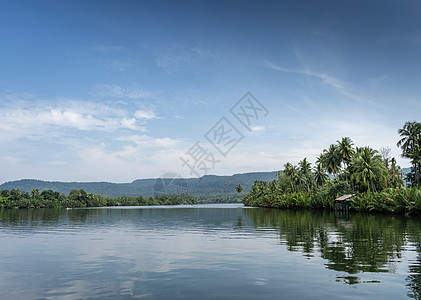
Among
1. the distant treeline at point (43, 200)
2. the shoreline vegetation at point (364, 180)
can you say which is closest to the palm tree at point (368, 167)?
the shoreline vegetation at point (364, 180)

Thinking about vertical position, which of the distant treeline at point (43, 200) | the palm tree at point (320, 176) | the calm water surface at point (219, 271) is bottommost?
the distant treeline at point (43, 200)

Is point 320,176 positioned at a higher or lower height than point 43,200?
higher

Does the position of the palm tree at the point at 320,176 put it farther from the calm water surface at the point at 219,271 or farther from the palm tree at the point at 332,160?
the calm water surface at the point at 219,271

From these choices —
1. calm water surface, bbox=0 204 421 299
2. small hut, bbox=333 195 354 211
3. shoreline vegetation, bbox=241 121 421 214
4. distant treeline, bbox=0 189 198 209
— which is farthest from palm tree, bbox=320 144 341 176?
distant treeline, bbox=0 189 198 209

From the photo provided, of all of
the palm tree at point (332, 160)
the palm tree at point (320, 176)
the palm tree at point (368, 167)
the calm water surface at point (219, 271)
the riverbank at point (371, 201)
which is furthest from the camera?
the palm tree at point (320, 176)

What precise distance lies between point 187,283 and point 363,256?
9000mm

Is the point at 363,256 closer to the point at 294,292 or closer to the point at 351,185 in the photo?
the point at 294,292

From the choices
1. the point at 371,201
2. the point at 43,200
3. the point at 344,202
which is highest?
the point at 371,201

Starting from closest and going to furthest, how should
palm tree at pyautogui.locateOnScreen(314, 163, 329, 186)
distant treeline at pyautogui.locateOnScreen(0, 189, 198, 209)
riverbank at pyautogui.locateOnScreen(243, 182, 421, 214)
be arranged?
1. riverbank at pyautogui.locateOnScreen(243, 182, 421, 214)
2. palm tree at pyautogui.locateOnScreen(314, 163, 329, 186)
3. distant treeline at pyautogui.locateOnScreen(0, 189, 198, 209)

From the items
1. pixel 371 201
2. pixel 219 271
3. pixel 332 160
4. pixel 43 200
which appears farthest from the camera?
pixel 43 200

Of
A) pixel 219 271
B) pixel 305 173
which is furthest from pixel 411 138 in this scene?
pixel 219 271

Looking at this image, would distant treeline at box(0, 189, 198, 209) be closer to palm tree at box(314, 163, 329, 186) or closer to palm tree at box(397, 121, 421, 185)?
palm tree at box(314, 163, 329, 186)

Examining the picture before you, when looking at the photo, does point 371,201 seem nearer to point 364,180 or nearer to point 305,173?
point 364,180

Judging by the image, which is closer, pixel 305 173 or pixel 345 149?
pixel 345 149
